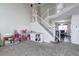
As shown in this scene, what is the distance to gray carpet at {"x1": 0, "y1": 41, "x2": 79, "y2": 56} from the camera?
1.67 meters

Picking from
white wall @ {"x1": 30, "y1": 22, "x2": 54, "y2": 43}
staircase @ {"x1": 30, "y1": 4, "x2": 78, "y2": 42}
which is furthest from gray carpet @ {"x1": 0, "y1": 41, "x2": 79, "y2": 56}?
staircase @ {"x1": 30, "y1": 4, "x2": 78, "y2": 42}

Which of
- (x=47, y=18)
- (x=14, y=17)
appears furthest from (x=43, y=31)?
(x=14, y=17)

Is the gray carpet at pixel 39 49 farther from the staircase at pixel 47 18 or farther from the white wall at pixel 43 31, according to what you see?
the staircase at pixel 47 18

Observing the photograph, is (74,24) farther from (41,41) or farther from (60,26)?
(41,41)

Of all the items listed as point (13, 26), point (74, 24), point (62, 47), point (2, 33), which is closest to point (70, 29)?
point (74, 24)

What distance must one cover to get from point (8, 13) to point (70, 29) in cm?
99

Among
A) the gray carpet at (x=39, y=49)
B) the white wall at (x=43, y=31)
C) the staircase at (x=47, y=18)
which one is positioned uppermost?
the staircase at (x=47, y=18)

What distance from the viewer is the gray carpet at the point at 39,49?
1675 millimetres

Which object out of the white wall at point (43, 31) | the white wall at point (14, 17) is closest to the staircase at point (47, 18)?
the white wall at point (43, 31)

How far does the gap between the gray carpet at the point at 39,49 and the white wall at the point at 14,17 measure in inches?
10.1

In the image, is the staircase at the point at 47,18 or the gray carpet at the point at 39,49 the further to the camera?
the staircase at the point at 47,18

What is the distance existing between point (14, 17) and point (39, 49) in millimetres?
614

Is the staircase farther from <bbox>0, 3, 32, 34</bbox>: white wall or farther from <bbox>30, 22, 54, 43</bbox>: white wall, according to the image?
<bbox>0, 3, 32, 34</bbox>: white wall

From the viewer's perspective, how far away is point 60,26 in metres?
1.82
